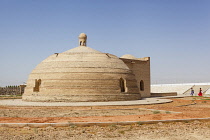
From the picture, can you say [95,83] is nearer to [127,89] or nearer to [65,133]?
[127,89]

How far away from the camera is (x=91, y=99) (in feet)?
74.2

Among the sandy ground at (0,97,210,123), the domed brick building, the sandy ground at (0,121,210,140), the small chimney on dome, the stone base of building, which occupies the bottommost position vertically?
the sandy ground at (0,121,210,140)

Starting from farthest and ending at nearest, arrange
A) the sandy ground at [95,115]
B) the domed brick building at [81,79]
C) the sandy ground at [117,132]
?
the domed brick building at [81,79], the sandy ground at [95,115], the sandy ground at [117,132]

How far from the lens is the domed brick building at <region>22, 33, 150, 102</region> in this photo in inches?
900

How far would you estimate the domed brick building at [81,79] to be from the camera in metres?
22.9

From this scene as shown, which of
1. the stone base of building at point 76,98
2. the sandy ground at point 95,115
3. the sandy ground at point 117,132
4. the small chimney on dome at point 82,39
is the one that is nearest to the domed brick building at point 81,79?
the stone base of building at point 76,98

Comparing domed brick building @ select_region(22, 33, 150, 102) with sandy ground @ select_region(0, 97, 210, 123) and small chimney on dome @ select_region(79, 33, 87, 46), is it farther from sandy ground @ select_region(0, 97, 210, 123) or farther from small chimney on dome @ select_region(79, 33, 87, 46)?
sandy ground @ select_region(0, 97, 210, 123)

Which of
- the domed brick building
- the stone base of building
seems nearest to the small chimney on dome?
the domed brick building

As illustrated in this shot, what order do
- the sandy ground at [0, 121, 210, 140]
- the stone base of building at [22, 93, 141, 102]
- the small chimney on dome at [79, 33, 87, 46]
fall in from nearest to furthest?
the sandy ground at [0, 121, 210, 140] < the stone base of building at [22, 93, 141, 102] < the small chimney on dome at [79, 33, 87, 46]

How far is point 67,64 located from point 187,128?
16.2 meters

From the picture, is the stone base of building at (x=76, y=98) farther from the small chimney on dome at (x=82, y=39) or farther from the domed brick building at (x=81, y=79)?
the small chimney on dome at (x=82, y=39)

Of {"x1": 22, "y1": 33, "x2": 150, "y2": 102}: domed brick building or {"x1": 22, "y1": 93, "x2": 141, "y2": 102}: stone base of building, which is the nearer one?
{"x1": 22, "y1": 93, "x2": 141, "y2": 102}: stone base of building

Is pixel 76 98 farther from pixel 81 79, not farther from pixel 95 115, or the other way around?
pixel 95 115

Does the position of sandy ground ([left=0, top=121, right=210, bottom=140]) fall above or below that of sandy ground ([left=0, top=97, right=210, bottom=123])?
below
